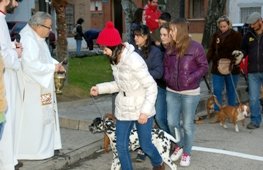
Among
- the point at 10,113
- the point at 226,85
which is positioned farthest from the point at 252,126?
the point at 10,113

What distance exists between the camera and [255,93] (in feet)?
29.2

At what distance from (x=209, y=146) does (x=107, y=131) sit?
2.19m

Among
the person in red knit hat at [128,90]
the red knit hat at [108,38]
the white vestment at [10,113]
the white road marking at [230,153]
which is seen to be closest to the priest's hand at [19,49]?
the white vestment at [10,113]

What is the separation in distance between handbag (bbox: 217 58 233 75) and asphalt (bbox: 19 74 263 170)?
98cm

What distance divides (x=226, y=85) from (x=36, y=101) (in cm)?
457

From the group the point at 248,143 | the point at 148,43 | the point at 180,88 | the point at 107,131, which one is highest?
the point at 148,43

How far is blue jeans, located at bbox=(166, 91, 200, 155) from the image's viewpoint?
6508mm

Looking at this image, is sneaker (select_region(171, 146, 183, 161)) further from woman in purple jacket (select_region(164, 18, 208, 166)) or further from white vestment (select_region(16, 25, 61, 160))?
white vestment (select_region(16, 25, 61, 160))

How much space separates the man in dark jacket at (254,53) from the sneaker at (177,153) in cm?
259

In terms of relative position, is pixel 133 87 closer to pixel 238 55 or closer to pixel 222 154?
pixel 222 154

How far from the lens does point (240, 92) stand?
12695 mm

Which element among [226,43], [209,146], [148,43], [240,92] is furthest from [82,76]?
[148,43]

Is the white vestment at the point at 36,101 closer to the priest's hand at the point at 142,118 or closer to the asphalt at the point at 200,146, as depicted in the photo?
the asphalt at the point at 200,146

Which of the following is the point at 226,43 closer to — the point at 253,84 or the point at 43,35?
the point at 253,84
